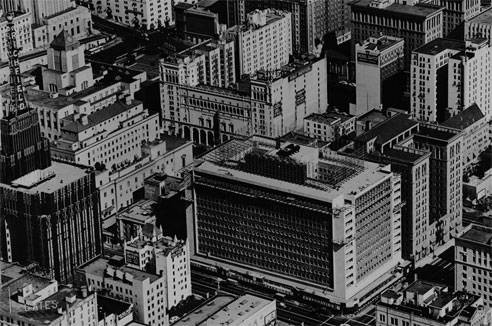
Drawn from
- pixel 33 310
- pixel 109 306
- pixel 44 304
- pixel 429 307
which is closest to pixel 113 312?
pixel 109 306

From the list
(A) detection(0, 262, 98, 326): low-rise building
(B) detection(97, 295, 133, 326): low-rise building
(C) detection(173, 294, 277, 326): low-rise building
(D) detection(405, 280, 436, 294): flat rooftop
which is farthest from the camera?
(C) detection(173, 294, 277, 326): low-rise building

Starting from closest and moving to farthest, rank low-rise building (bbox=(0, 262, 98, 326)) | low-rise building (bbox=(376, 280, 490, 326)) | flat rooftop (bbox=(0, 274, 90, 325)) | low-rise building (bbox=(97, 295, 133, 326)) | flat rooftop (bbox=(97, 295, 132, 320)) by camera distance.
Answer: low-rise building (bbox=(376, 280, 490, 326)) < flat rooftop (bbox=(0, 274, 90, 325)) < low-rise building (bbox=(0, 262, 98, 326)) < low-rise building (bbox=(97, 295, 133, 326)) < flat rooftop (bbox=(97, 295, 132, 320))

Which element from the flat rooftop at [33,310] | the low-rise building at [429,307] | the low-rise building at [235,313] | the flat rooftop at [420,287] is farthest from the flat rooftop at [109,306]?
the flat rooftop at [420,287]

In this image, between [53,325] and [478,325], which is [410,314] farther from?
[53,325]

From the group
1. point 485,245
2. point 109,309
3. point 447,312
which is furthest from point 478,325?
point 109,309

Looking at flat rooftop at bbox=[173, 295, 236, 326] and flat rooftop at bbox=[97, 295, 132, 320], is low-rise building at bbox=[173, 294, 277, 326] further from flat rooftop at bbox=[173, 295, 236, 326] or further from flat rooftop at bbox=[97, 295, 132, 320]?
flat rooftop at bbox=[97, 295, 132, 320]

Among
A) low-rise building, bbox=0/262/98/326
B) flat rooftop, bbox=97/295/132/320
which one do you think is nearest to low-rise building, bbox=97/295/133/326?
flat rooftop, bbox=97/295/132/320
